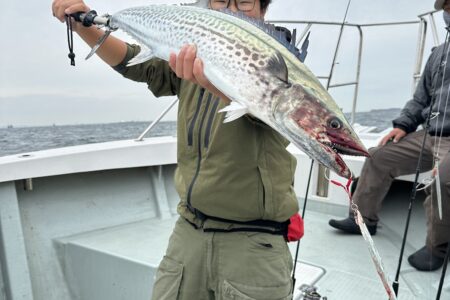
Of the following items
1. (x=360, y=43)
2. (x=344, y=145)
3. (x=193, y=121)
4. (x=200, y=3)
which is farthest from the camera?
(x=360, y=43)

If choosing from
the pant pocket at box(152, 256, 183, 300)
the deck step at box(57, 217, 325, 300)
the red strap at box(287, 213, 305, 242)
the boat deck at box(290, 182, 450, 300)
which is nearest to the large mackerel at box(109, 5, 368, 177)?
the red strap at box(287, 213, 305, 242)

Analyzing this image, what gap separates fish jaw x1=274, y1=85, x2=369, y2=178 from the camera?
3.51 feet

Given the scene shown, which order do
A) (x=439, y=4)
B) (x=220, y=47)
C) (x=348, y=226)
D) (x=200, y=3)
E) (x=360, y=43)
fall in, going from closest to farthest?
(x=220, y=47) < (x=200, y=3) < (x=439, y=4) < (x=348, y=226) < (x=360, y=43)

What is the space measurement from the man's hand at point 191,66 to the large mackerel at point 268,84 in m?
0.02

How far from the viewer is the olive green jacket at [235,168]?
1.39 meters

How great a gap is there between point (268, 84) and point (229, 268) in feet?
2.33

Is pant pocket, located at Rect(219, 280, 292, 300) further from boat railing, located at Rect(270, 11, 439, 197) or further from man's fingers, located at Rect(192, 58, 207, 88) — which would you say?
boat railing, located at Rect(270, 11, 439, 197)

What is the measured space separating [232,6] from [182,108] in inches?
18.5

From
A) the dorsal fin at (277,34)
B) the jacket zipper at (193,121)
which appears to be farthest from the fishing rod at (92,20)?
the dorsal fin at (277,34)

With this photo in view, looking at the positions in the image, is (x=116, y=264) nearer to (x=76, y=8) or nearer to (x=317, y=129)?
(x=76, y=8)

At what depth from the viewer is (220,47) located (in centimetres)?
127

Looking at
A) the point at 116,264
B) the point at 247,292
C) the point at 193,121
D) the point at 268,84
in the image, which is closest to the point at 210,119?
the point at 193,121

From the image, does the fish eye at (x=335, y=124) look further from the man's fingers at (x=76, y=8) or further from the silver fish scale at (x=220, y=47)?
the man's fingers at (x=76, y=8)

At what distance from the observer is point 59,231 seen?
3.08 metres
